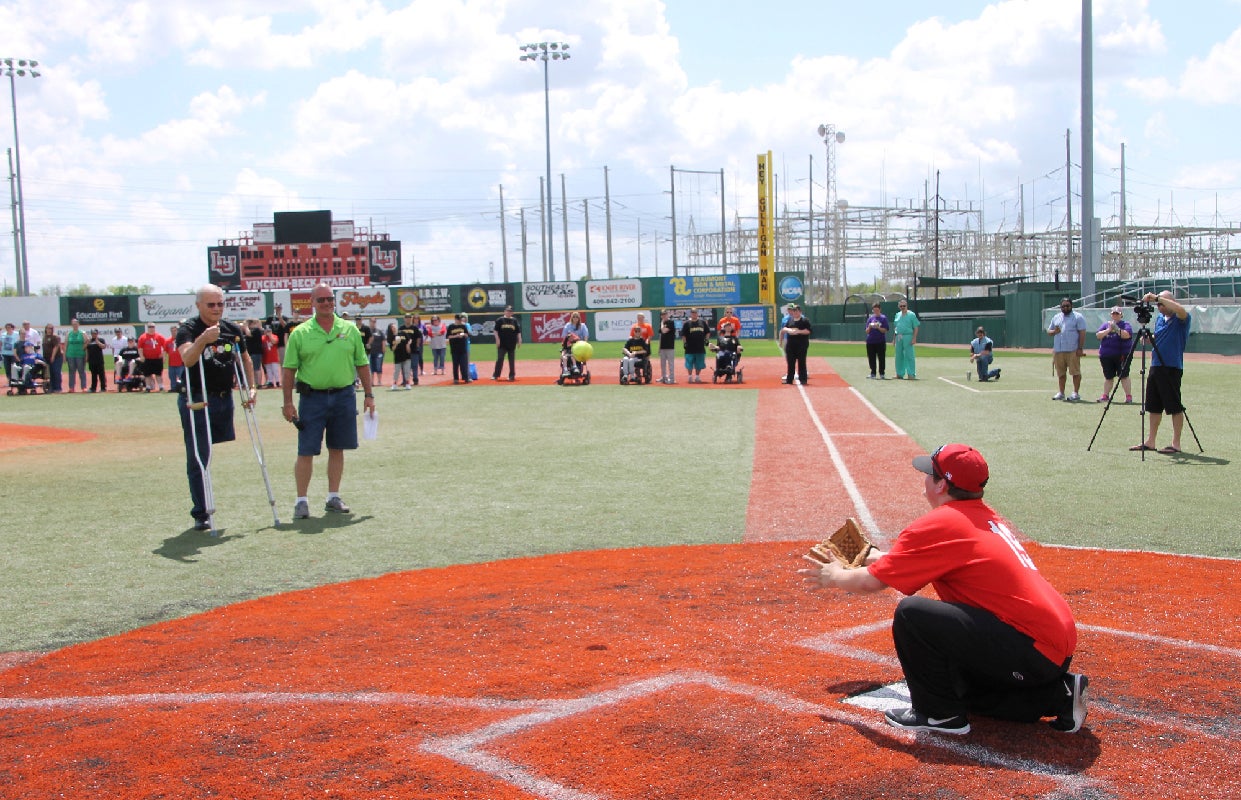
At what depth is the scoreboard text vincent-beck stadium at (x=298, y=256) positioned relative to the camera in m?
54.4

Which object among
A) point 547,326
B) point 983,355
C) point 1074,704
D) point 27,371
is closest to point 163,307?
point 547,326

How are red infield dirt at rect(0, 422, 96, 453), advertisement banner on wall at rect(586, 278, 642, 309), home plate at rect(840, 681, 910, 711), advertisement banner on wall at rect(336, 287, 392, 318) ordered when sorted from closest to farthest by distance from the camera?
home plate at rect(840, 681, 910, 711), red infield dirt at rect(0, 422, 96, 453), advertisement banner on wall at rect(586, 278, 642, 309), advertisement banner on wall at rect(336, 287, 392, 318)

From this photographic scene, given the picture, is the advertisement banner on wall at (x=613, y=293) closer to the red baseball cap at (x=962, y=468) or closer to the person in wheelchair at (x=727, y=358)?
the person in wheelchair at (x=727, y=358)

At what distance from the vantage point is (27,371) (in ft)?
93.7

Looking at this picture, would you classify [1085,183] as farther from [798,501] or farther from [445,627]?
[445,627]

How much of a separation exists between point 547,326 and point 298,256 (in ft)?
45.1

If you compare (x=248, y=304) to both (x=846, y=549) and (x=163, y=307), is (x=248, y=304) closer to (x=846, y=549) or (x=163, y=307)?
(x=163, y=307)

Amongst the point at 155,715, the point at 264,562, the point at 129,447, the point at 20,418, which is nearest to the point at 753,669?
the point at 155,715

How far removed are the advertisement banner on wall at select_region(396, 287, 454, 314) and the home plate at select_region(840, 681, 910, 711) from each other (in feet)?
180

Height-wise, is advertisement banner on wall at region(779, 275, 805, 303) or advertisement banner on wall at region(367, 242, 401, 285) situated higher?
advertisement banner on wall at region(367, 242, 401, 285)

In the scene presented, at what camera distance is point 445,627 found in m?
6.02

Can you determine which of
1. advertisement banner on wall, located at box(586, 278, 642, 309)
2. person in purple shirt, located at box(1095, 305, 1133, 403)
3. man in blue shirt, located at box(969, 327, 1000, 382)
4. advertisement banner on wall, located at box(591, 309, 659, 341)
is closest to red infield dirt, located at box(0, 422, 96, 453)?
person in purple shirt, located at box(1095, 305, 1133, 403)

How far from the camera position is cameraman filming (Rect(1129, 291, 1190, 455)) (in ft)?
39.1

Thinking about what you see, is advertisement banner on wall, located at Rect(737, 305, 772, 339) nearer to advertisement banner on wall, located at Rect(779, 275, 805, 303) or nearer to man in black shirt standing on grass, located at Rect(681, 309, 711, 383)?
advertisement banner on wall, located at Rect(779, 275, 805, 303)
